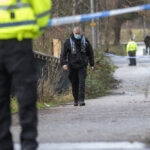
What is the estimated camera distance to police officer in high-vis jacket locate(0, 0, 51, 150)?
4.26 m

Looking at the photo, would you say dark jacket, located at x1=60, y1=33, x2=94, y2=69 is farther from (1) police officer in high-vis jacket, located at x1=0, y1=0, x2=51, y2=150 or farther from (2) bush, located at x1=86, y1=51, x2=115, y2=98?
(1) police officer in high-vis jacket, located at x1=0, y1=0, x2=51, y2=150

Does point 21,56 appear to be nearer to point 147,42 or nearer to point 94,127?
point 94,127

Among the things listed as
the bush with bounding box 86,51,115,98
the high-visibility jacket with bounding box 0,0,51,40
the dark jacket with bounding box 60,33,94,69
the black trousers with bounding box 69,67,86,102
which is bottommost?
the bush with bounding box 86,51,115,98

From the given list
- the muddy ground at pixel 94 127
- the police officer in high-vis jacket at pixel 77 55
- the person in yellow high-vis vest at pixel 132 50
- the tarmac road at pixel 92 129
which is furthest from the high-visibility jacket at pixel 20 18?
the person in yellow high-vis vest at pixel 132 50

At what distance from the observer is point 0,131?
4.36 m

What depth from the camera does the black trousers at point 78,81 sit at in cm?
1106

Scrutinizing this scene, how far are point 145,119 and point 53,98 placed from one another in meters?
5.35

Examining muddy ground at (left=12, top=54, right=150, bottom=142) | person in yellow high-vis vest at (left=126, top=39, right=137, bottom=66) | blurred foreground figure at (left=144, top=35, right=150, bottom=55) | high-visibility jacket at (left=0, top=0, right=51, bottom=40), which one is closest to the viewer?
high-visibility jacket at (left=0, top=0, right=51, bottom=40)

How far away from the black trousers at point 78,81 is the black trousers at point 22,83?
6.72m

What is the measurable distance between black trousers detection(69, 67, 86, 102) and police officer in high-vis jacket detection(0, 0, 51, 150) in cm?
672

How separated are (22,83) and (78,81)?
7128 mm

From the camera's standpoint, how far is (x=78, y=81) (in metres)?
11.4

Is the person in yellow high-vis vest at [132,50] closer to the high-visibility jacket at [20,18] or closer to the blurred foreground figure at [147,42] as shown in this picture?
the blurred foreground figure at [147,42]

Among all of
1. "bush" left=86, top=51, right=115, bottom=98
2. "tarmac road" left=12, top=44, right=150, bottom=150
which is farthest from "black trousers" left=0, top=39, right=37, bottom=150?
"bush" left=86, top=51, right=115, bottom=98
